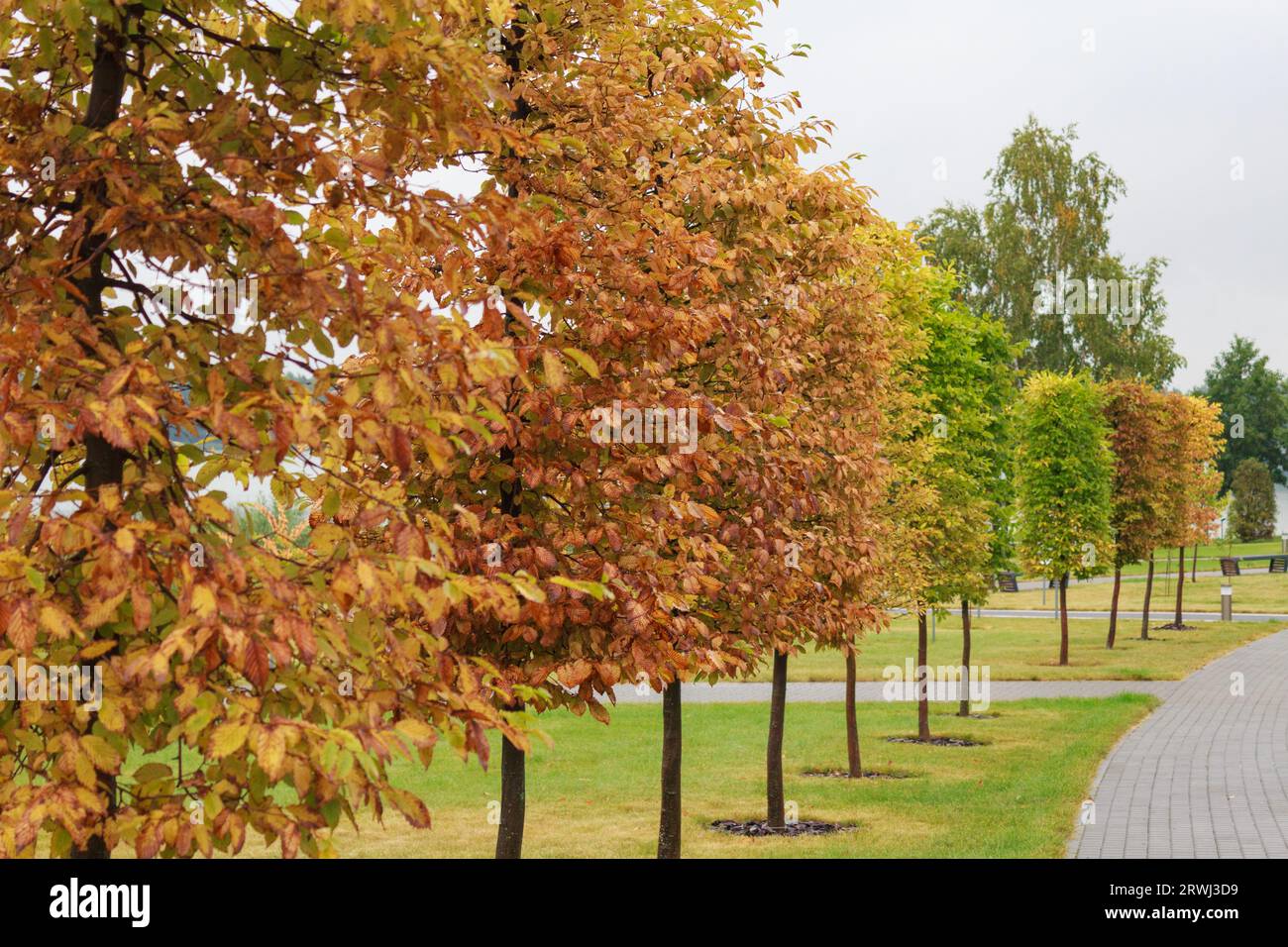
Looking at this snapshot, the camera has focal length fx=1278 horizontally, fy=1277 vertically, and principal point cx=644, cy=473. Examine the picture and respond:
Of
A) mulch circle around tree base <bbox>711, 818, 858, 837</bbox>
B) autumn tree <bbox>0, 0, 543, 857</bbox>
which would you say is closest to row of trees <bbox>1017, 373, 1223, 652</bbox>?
mulch circle around tree base <bbox>711, 818, 858, 837</bbox>

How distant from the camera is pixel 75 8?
3346 mm

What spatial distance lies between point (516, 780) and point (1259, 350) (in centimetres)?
9614

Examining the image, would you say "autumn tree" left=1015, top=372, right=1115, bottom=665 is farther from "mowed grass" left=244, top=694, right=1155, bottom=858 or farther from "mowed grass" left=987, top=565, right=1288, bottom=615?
"mowed grass" left=987, top=565, right=1288, bottom=615

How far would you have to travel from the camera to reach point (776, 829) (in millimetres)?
12523

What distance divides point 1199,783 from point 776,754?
453 centimetres

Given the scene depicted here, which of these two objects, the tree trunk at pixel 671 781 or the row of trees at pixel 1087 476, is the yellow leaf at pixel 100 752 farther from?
the row of trees at pixel 1087 476

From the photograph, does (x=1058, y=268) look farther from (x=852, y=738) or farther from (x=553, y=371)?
(x=553, y=371)

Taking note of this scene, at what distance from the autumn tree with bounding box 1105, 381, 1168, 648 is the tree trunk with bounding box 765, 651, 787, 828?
19171 millimetres

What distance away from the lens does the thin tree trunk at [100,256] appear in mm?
3590

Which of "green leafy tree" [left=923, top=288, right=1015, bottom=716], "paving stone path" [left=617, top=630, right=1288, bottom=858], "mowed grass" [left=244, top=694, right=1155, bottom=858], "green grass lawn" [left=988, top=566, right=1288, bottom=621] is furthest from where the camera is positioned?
"green grass lawn" [left=988, top=566, right=1288, bottom=621]

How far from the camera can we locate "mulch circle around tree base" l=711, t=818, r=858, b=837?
1238 cm

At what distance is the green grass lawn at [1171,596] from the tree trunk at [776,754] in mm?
27252
